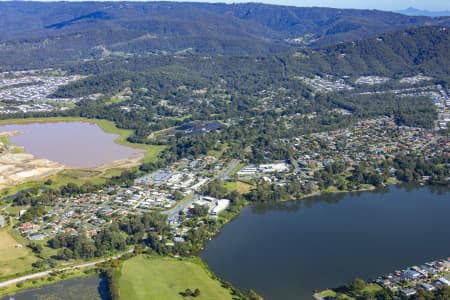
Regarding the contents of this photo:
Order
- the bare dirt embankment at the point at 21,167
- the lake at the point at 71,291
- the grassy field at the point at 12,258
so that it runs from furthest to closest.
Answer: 1. the bare dirt embankment at the point at 21,167
2. the grassy field at the point at 12,258
3. the lake at the point at 71,291

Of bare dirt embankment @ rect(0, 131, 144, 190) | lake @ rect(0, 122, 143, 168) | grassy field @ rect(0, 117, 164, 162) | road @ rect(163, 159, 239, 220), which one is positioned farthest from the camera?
grassy field @ rect(0, 117, 164, 162)

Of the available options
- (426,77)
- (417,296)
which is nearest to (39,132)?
(417,296)

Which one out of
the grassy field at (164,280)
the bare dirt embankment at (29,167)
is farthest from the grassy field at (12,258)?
the bare dirt embankment at (29,167)

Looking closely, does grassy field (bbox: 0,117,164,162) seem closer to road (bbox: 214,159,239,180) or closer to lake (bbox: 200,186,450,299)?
road (bbox: 214,159,239,180)

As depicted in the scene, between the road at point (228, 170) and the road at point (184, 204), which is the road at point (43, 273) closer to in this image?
the road at point (184, 204)

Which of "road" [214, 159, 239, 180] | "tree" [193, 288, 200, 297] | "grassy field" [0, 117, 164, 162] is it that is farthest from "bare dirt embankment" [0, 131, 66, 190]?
"tree" [193, 288, 200, 297]

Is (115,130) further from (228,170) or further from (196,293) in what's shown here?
(196,293)
